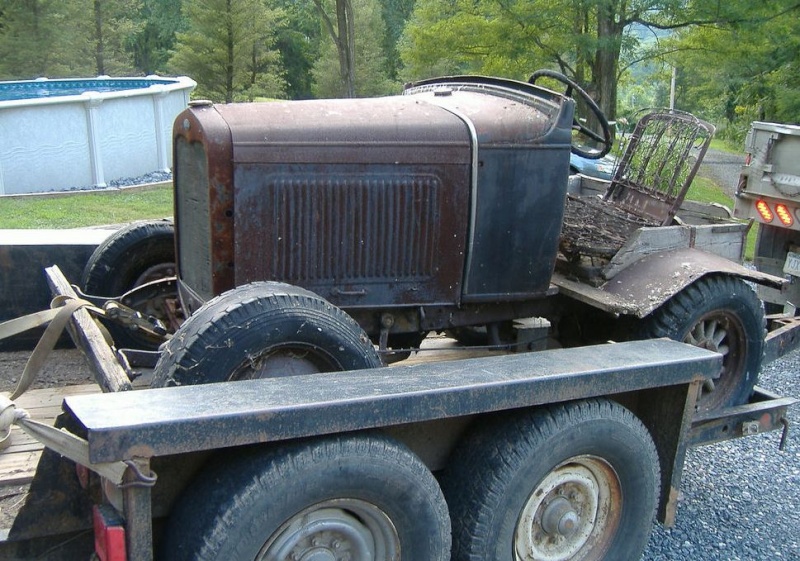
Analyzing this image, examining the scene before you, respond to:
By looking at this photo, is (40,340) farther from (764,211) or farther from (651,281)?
(764,211)

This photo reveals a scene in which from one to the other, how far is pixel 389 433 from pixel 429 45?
13208mm

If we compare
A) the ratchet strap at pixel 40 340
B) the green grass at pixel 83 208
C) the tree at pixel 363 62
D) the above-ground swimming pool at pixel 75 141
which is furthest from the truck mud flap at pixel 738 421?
the tree at pixel 363 62

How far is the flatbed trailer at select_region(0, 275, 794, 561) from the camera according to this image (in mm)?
2385

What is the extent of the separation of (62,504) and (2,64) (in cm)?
2789

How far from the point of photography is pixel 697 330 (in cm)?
444

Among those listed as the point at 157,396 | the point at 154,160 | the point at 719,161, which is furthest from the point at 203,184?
the point at 719,161

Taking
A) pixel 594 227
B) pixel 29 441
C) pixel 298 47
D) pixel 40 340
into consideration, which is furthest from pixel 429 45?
pixel 298 47

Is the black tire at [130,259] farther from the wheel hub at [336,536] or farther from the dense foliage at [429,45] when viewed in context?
the dense foliage at [429,45]

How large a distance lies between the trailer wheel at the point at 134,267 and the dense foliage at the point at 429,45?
36.2 ft

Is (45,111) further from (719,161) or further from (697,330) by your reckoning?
(719,161)

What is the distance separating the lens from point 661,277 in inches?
168

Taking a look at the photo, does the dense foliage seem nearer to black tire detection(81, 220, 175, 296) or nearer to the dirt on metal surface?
the dirt on metal surface

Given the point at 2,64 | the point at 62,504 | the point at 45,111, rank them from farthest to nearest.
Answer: the point at 2,64, the point at 45,111, the point at 62,504

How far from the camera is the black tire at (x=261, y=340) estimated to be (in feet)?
9.78
